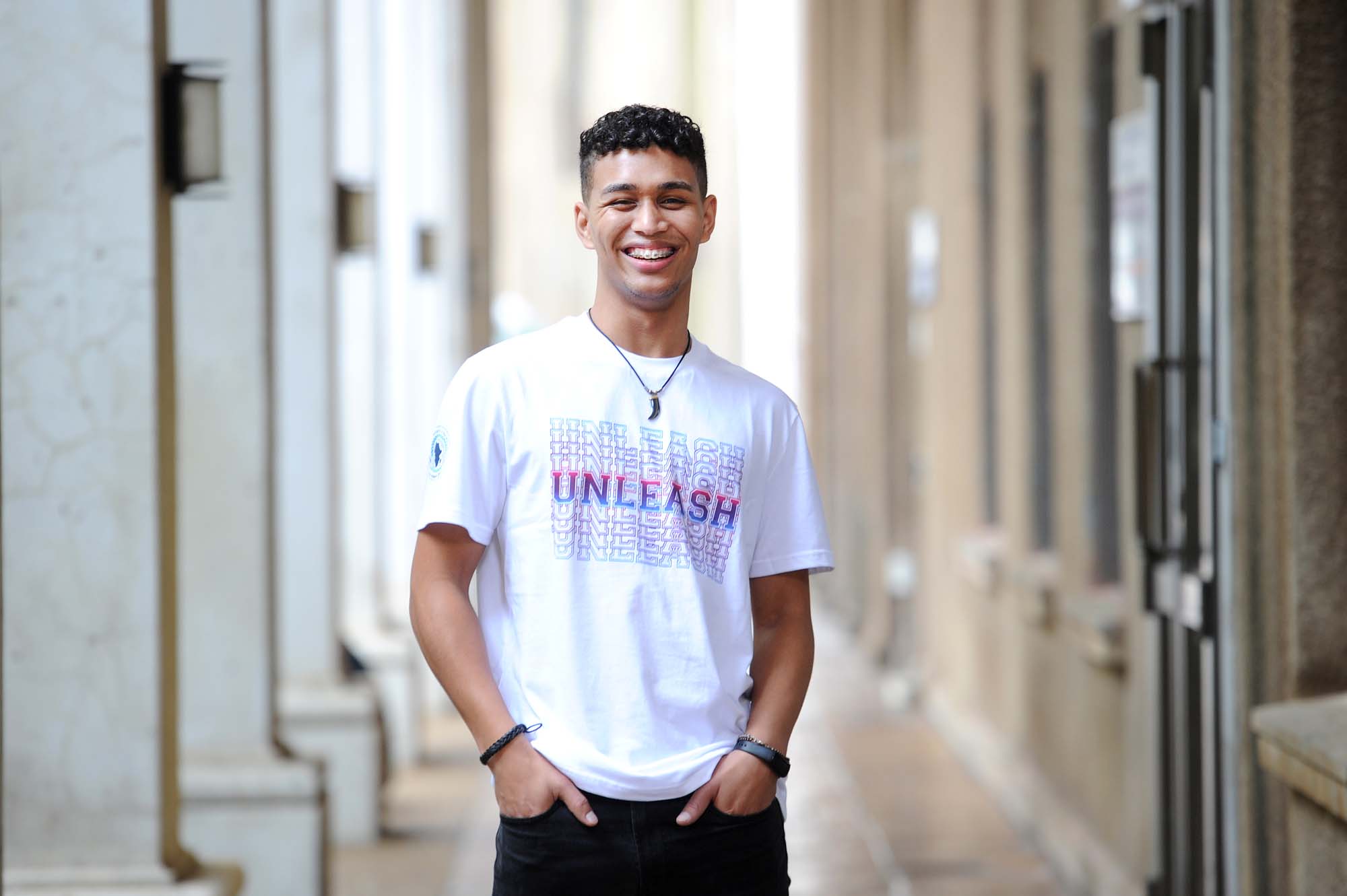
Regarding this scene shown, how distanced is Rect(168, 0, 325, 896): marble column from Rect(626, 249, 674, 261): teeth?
2.51m

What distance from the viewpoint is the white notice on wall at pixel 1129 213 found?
4320 millimetres

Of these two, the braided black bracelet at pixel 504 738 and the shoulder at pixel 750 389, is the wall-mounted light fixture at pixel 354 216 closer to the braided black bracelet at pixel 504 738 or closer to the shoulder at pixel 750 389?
the shoulder at pixel 750 389

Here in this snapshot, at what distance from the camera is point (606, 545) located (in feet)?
6.18

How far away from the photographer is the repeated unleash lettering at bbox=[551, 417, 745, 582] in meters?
1.89

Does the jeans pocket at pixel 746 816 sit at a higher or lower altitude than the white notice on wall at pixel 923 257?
lower

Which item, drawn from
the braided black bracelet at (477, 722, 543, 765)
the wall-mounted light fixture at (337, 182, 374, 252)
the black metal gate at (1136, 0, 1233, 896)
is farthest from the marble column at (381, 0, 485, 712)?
the braided black bracelet at (477, 722, 543, 765)

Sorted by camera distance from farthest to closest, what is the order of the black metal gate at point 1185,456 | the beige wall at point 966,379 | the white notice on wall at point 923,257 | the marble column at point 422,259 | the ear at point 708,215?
the marble column at point 422,259, the white notice on wall at point 923,257, the beige wall at point 966,379, the black metal gate at point 1185,456, the ear at point 708,215

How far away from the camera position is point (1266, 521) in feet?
10.1

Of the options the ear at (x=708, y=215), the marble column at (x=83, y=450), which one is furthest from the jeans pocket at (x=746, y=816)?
the marble column at (x=83, y=450)

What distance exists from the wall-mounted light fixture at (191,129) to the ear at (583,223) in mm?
1315

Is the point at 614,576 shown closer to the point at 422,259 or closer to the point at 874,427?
the point at 422,259

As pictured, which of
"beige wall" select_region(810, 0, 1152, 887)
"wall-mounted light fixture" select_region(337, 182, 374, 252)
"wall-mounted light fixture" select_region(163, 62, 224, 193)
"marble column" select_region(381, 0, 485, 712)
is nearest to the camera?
"wall-mounted light fixture" select_region(163, 62, 224, 193)

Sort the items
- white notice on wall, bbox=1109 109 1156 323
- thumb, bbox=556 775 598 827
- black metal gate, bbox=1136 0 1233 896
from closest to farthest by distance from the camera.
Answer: thumb, bbox=556 775 598 827 < black metal gate, bbox=1136 0 1233 896 < white notice on wall, bbox=1109 109 1156 323

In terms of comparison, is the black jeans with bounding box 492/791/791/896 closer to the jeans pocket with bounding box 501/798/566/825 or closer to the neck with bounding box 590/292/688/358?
the jeans pocket with bounding box 501/798/566/825
